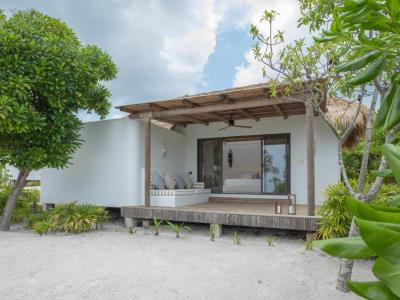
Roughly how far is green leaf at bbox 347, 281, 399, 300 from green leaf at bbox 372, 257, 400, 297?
0.20 ft

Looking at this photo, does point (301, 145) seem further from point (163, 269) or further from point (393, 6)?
point (393, 6)

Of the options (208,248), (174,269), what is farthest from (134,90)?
(174,269)

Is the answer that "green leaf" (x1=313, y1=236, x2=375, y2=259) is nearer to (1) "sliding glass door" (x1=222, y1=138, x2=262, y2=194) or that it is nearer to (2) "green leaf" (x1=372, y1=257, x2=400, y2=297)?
(2) "green leaf" (x1=372, y1=257, x2=400, y2=297)

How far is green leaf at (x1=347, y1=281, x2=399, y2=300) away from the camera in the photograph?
0.59 metres

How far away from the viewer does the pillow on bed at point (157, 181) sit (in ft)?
28.7

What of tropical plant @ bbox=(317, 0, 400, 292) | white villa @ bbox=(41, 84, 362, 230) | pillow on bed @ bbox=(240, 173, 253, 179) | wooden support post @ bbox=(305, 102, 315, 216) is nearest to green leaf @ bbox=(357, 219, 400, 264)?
tropical plant @ bbox=(317, 0, 400, 292)

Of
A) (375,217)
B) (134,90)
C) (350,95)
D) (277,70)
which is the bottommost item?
(375,217)

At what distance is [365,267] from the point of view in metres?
4.68

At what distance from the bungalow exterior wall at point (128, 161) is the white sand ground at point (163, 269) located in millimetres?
2165

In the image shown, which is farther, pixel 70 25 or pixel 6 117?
pixel 70 25

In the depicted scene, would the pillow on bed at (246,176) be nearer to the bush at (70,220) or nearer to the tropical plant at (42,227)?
the bush at (70,220)

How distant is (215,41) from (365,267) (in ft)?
28.1

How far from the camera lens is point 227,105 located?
7180 mm

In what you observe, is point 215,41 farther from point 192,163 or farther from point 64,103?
point 64,103
